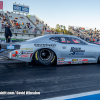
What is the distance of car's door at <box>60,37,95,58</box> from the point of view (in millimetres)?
4453

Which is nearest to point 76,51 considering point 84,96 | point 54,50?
point 54,50

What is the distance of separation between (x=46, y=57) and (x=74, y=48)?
3.59 feet

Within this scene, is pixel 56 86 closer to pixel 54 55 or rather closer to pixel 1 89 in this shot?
pixel 1 89

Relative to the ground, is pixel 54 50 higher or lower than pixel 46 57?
higher

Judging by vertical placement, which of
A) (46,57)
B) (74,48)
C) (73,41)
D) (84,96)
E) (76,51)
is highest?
(73,41)

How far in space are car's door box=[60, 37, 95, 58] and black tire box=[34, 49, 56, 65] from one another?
0.39 metres

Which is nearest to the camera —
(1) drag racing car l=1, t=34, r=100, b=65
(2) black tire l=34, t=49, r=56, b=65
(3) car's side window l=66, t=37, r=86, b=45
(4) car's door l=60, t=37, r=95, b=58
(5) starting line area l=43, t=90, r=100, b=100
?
(5) starting line area l=43, t=90, r=100, b=100

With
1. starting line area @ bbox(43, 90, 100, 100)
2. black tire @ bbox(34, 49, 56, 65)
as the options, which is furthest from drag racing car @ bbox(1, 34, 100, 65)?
starting line area @ bbox(43, 90, 100, 100)

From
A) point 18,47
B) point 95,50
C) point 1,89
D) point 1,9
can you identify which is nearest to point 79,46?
point 95,50

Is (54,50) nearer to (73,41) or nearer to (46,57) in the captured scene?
(46,57)

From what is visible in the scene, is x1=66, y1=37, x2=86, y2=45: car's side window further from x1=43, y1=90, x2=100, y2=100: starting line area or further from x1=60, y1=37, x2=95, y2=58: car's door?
x1=43, y1=90, x2=100, y2=100: starting line area

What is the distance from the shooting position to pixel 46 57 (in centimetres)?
441

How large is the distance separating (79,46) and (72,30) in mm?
23587

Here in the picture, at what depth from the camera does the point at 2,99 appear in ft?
6.14
